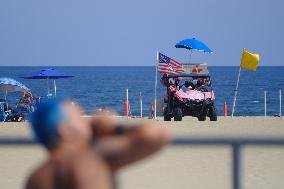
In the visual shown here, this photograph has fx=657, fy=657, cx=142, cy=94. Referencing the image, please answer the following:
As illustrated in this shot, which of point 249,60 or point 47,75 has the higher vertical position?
point 249,60

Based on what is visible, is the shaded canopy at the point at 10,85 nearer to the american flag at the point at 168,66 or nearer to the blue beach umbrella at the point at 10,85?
the blue beach umbrella at the point at 10,85

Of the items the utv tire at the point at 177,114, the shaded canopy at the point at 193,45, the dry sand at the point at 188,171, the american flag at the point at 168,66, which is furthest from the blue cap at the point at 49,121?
the shaded canopy at the point at 193,45

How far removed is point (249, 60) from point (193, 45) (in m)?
2.36

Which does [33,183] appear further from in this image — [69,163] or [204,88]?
[204,88]

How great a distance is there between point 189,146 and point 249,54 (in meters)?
21.5

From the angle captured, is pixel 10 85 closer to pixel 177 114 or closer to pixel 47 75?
pixel 47 75

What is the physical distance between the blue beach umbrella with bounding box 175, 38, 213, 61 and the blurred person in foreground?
70.6ft

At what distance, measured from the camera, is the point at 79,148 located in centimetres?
191

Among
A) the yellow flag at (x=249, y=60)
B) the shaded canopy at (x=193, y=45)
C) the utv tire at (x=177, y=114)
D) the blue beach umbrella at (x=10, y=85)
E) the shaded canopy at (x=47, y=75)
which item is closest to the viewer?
the utv tire at (x=177, y=114)

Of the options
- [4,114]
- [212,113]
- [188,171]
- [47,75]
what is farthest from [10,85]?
[188,171]

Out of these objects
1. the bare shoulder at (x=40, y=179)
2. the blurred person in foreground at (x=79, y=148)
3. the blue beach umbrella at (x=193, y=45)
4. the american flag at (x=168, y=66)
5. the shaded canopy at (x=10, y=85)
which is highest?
the blue beach umbrella at (x=193, y=45)

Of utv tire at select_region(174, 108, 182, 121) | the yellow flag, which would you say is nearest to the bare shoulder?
utv tire at select_region(174, 108, 182, 121)

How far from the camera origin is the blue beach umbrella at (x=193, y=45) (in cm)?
2339

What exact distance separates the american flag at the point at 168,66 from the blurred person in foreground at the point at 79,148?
20.5m
